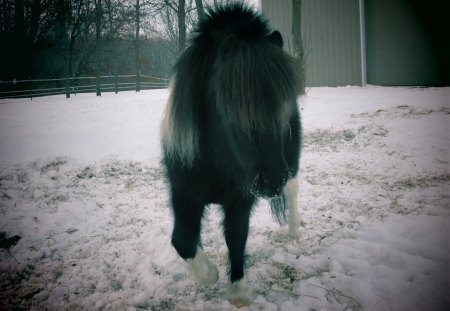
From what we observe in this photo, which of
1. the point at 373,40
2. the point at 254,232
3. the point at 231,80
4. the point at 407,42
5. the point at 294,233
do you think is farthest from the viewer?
the point at 373,40

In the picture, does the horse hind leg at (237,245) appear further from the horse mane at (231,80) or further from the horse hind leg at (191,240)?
the horse mane at (231,80)

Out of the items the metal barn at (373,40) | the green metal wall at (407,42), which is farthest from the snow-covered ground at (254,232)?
the metal barn at (373,40)

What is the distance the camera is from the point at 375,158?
14.9ft

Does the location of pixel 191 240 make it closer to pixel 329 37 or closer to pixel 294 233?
pixel 294 233

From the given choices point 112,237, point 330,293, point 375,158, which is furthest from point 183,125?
point 375,158

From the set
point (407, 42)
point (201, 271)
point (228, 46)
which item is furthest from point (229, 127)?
point (407, 42)

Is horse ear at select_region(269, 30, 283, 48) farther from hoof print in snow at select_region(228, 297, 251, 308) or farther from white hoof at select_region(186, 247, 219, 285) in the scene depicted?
hoof print in snow at select_region(228, 297, 251, 308)

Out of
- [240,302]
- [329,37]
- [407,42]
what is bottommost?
[240,302]

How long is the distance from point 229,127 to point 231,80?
0.80ft

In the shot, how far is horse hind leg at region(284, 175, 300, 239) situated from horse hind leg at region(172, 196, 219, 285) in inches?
36.7

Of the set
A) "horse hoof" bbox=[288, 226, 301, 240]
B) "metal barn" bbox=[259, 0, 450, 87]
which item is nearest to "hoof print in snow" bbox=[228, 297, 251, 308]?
"horse hoof" bbox=[288, 226, 301, 240]

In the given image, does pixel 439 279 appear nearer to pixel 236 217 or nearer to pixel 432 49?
pixel 236 217

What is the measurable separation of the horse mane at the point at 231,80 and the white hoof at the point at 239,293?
36.0 inches

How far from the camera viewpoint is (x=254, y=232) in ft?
9.39
